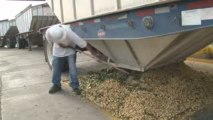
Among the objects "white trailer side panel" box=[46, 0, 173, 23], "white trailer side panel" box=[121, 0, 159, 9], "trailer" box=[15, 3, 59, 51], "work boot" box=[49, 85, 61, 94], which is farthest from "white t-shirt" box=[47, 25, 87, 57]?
"trailer" box=[15, 3, 59, 51]

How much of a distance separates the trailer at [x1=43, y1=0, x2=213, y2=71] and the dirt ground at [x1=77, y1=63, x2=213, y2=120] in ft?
1.22

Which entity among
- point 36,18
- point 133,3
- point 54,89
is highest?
point 133,3

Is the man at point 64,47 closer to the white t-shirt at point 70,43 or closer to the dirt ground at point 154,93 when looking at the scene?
the white t-shirt at point 70,43

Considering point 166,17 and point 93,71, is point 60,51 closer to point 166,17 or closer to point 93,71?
point 93,71

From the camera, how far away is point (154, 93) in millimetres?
5793

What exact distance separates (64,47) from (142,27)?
7.62ft

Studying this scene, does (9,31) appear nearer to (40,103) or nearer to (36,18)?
(36,18)

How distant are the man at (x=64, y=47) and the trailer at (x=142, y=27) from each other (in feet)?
0.81

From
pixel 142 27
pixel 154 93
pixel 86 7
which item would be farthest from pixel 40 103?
pixel 142 27

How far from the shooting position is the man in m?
6.41

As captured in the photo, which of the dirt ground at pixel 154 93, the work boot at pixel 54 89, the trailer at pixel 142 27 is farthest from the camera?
the work boot at pixel 54 89

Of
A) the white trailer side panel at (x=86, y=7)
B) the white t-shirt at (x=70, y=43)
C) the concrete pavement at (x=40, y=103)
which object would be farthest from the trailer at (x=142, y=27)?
the concrete pavement at (x=40, y=103)

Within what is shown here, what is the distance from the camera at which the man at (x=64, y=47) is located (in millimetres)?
6414

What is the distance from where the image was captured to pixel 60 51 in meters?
6.78
